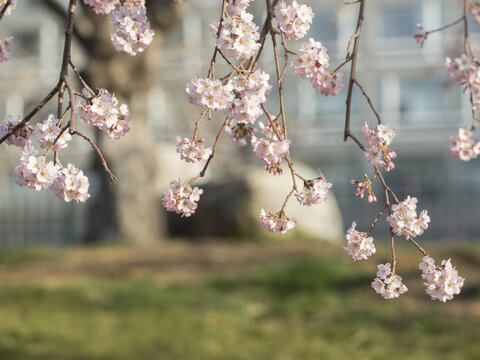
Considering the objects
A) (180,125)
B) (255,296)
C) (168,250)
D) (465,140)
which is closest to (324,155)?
(180,125)

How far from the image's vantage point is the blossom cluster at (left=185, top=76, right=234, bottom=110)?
168 centimetres

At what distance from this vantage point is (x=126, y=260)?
25.1ft

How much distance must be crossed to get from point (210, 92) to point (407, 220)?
24.4 inches

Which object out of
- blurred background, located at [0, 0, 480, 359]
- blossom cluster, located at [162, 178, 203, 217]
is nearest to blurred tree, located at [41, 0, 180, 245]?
blurred background, located at [0, 0, 480, 359]

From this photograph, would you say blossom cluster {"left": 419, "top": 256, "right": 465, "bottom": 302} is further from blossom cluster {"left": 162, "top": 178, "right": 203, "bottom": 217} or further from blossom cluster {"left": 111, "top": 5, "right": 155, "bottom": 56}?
blossom cluster {"left": 111, "top": 5, "right": 155, "bottom": 56}

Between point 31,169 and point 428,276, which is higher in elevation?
point 31,169

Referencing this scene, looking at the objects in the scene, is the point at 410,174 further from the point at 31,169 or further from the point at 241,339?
the point at 31,169

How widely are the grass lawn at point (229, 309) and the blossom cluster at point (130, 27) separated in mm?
2941

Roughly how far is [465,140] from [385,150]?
1.66 ft

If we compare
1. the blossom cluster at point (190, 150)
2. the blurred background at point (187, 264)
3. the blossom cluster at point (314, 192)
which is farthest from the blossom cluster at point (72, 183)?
the blurred background at point (187, 264)

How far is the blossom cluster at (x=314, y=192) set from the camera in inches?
73.3

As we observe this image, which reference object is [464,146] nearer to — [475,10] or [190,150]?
[475,10]

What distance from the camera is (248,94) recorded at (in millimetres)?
1747

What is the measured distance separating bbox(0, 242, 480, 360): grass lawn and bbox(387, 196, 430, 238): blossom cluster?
9.23 feet
